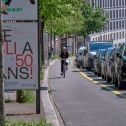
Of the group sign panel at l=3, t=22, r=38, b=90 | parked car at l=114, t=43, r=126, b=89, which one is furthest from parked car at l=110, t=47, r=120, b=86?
sign panel at l=3, t=22, r=38, b=90

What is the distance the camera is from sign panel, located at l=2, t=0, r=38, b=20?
14012 mm

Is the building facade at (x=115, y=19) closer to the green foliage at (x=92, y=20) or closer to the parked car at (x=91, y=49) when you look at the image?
the green foliage at (x=92, y=20)

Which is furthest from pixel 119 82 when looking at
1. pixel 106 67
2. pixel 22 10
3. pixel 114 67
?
pixel 22 10

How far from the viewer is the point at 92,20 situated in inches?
4390

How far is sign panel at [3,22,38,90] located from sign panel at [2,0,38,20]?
16cm

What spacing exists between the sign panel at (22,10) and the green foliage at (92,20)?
3761 inches

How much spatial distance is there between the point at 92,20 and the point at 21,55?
97895mm

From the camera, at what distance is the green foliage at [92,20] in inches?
4350

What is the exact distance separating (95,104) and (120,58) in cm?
744

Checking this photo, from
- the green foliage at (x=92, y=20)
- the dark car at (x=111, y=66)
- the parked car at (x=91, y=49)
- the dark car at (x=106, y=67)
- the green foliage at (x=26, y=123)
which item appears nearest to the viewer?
the green foliage at (x=26, y=123)

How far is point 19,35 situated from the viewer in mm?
14047

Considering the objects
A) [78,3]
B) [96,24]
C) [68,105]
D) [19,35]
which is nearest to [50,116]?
[19,35]

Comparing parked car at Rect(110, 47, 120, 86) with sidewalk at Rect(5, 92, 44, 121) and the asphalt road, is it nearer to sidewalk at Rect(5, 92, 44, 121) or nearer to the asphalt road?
the asphalt road

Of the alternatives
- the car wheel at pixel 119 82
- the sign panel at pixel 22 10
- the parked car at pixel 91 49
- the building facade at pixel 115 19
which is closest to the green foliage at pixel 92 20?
the building facade at pixel 115 19
